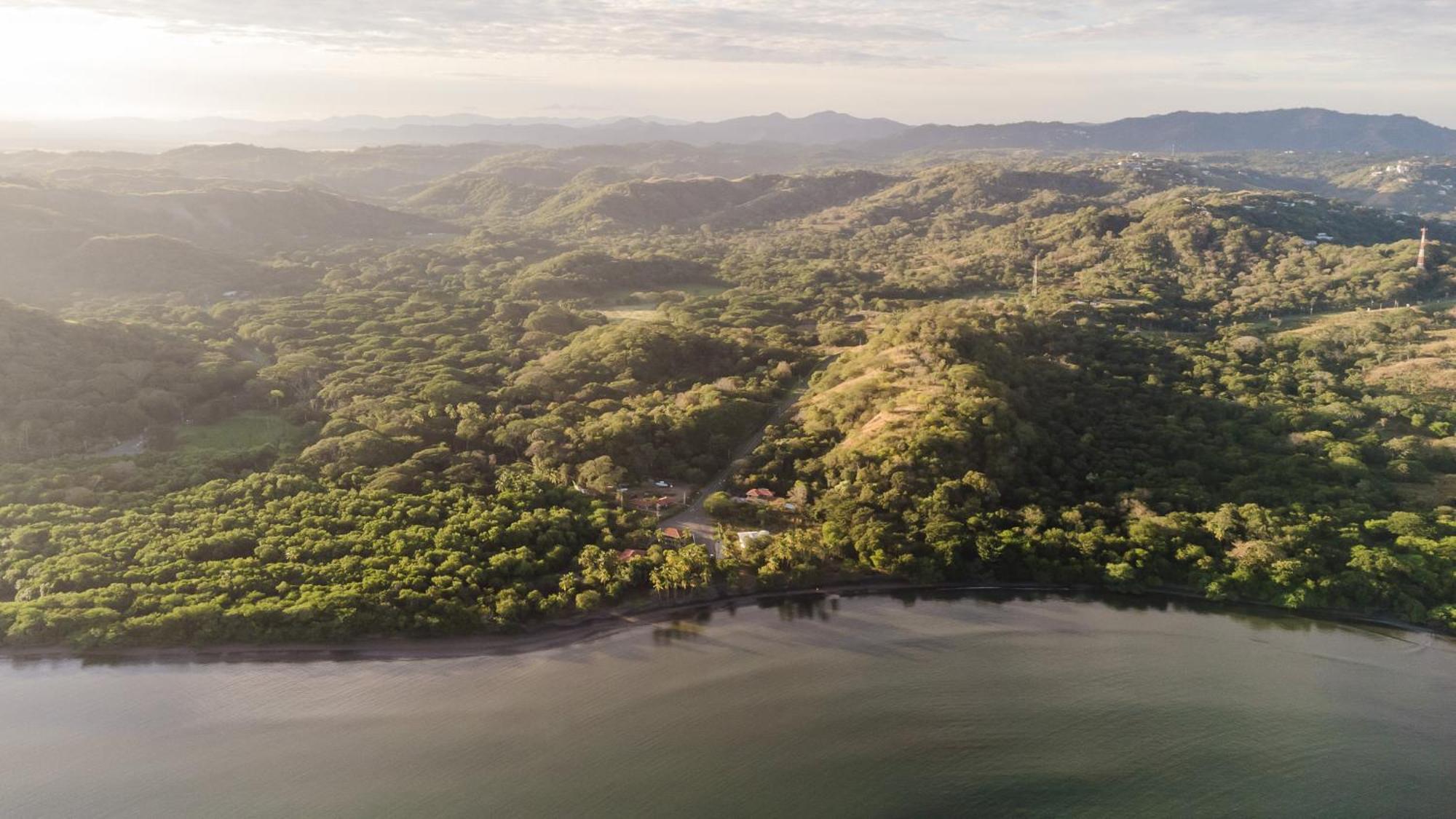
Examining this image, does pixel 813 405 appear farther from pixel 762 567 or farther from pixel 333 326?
pixel 333 326

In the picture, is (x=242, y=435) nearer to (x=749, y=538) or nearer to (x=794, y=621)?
(x=749, y=538)

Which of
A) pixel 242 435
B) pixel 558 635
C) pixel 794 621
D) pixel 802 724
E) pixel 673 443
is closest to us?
pixel 802 724

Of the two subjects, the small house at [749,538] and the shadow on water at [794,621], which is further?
the small house at [749,538]

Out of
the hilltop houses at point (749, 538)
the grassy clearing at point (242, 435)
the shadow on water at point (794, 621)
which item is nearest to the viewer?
the shadow on water at point (794, 621)

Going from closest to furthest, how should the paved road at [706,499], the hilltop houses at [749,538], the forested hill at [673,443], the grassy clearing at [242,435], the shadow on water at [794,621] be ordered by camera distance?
the shadow on water at [794,621], the forested hill at [673,443], the hilltop houses at [749,538], the paved road at [706,499], the grassy clearing at [242,435]

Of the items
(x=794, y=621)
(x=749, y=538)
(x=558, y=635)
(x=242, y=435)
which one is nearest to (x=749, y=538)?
(x=749, y=538)

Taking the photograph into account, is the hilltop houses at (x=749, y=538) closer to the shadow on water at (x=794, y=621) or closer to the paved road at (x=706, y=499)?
the paved road at (x=706, y=499)

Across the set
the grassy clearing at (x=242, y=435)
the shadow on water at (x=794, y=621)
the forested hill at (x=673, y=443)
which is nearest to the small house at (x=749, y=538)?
the forested hill at (x=673, y=443)
